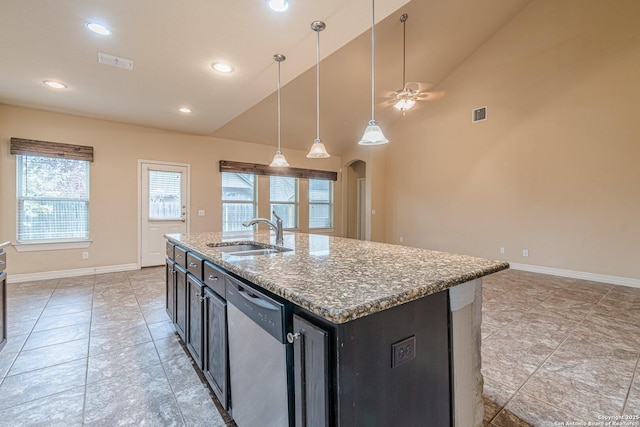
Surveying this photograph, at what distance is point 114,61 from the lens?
9.13 feet

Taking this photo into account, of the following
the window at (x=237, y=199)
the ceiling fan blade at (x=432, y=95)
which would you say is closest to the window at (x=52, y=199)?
the window at (x=237, y=199)

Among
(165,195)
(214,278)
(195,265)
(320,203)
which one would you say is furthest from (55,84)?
(320,203)

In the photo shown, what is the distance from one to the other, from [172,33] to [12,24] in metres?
1.22

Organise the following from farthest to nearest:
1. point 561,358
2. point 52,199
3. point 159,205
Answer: point 159,205, point 52,199, point 561,358

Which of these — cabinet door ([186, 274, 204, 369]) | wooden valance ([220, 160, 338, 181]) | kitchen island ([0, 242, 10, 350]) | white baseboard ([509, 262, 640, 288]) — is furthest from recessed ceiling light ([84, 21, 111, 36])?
white baseboard ([509, 262, 640, 288])

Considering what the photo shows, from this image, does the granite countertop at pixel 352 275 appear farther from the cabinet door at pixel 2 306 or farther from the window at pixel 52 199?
the window at pixel 52 199

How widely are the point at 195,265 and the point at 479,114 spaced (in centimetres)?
568

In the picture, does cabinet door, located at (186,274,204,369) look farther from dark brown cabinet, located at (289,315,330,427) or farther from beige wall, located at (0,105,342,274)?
beige wall, located at (0,105,342,274)

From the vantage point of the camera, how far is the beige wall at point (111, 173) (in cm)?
408

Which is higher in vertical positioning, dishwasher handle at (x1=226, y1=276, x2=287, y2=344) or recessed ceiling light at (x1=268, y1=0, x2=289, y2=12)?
recessed ceiling light at (x1=268, y1=0, x2=289, y2=12)

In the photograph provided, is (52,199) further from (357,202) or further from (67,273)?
(357,202)

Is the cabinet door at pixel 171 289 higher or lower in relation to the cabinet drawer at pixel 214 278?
lower

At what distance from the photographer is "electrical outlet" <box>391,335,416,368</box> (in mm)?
951

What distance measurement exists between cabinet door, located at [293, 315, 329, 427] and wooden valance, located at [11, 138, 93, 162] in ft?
17.1
